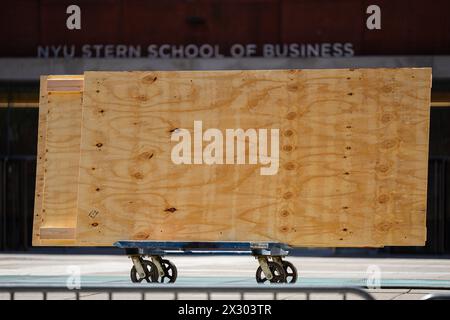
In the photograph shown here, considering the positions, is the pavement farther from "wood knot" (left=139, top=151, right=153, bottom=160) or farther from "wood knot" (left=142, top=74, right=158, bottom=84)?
"wood knot" (left=142, top=74, right=158, bottom=84)

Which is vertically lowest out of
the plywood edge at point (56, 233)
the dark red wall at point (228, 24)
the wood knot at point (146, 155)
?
the plywood edge at point (56, 233)

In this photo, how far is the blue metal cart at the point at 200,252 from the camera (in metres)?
13.0

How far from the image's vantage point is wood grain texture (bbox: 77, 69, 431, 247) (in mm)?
12938

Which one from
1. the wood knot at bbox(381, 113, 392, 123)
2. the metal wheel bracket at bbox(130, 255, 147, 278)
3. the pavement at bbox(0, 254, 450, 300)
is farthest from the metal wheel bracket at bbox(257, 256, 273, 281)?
the wood knot at bbox(381, 113, 392, 123)

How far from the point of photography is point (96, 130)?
13461 mm

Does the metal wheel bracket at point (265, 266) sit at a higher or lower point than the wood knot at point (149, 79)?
lower

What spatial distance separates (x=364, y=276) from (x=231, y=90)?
6.37m

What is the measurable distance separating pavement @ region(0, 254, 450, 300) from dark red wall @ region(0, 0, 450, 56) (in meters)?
5.34

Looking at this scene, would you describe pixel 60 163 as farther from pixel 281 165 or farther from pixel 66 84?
pixel 281 165

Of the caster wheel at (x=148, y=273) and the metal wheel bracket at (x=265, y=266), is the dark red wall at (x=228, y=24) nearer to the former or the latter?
the caster wheel at (x=148, y=273)

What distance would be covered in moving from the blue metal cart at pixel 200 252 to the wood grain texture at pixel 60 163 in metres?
0.96

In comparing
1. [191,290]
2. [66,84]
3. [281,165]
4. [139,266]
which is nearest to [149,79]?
[66,84]
